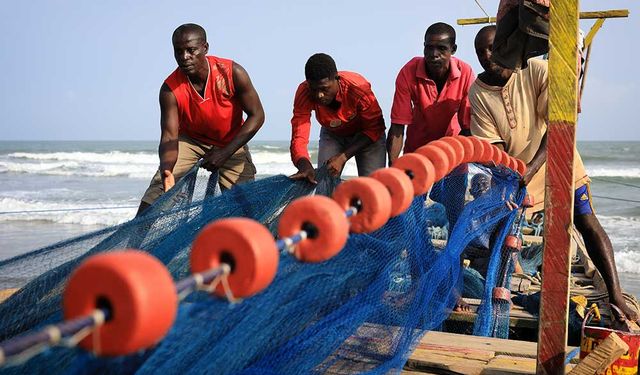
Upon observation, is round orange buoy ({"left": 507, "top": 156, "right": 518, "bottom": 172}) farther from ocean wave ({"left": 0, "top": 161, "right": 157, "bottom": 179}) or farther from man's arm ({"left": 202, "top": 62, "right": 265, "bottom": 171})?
ocean wave ({"left": 0, "top": 161, "right": 157, "bottom": 179})

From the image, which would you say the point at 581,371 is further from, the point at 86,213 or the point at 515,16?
the point at 86,213

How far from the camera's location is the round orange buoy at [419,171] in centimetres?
302

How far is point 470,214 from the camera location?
4.15 metres

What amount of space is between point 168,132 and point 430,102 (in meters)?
1.94

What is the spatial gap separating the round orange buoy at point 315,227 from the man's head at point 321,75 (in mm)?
3193

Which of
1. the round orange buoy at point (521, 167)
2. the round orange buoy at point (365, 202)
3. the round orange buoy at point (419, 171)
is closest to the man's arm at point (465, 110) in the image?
the round orange buoy at point (521, 167)

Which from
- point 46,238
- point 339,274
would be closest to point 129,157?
point 46,238

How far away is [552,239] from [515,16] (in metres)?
1.18

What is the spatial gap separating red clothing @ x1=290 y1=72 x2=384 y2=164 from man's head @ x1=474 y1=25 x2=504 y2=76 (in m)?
0.91

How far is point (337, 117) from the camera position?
18.7 ft

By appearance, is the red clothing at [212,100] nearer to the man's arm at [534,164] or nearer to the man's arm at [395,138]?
the man's arm at [395,138]

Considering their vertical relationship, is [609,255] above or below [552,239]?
below

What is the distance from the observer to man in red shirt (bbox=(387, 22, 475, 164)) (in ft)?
18.9

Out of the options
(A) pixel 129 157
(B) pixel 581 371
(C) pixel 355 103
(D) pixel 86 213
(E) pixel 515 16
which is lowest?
(A) pixel 129 157
